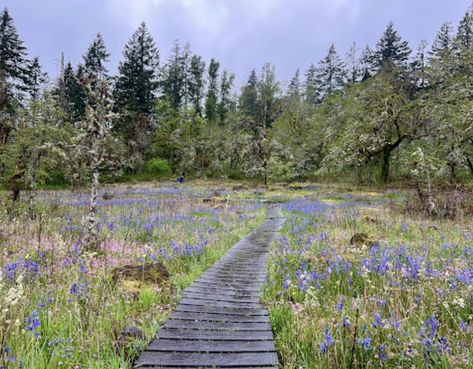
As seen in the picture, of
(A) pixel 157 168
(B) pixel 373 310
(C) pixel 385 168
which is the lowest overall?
(B) pixel 373 310

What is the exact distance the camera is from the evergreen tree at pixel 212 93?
240ft

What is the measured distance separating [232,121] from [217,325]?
61.1 meters

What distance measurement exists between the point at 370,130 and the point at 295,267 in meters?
Answer: 29.0

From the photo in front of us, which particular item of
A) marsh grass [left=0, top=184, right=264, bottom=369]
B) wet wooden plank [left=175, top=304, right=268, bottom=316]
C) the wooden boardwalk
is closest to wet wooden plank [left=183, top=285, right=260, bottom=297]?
the wooden boardwalk

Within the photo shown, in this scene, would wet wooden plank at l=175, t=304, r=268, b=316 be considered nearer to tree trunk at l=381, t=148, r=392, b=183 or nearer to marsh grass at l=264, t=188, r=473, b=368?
marsh grass at l=264, t=188, r=473, b=368

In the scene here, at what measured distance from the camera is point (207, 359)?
128 inches

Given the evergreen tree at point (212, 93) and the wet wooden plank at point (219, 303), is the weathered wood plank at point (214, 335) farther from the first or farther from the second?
the evergreen tree at point (212, 93)

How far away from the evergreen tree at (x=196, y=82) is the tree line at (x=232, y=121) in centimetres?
26

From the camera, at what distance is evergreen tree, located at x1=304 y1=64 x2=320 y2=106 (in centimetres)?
7575

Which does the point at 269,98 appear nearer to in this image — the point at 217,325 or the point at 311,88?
the point at 311,88

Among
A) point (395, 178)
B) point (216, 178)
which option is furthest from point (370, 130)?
point (216, 178)

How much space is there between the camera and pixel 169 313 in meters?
4.44

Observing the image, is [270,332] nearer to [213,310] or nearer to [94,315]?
[213,310]

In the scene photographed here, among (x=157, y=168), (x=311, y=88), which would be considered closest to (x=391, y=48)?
(x=311, y=88)
